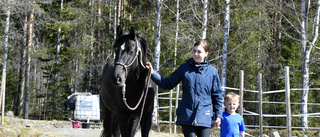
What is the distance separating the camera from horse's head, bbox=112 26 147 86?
13.8ft

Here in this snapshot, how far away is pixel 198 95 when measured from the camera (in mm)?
3818

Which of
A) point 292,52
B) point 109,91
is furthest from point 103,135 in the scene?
point 292,52

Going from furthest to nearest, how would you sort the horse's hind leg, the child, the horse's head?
the horse's hind leg < the child < the horse's head

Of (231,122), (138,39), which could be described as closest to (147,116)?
(138,39)

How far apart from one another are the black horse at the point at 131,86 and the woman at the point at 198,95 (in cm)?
55

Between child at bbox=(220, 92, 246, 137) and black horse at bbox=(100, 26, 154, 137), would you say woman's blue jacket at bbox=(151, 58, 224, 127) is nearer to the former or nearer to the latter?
child at bbox=(220, 92, 246, 137)

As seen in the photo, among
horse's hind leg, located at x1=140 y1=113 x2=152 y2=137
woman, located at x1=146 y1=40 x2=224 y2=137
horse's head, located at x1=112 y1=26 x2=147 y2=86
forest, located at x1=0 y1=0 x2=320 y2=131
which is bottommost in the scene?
horse's hind leg, located at x1=140 y1=113 x2=152 y2=137

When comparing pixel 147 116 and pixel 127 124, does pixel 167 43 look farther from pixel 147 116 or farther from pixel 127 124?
pixel 127 124

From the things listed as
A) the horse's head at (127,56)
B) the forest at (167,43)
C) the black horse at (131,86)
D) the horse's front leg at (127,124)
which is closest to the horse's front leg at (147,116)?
the black horse at (131,86)

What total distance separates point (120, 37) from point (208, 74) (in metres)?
1.24

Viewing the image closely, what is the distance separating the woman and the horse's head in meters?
0.45

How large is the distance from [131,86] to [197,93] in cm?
141

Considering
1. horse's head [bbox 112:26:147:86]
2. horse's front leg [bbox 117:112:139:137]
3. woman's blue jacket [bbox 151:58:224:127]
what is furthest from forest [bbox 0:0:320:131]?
woman's blue jacket [bbox 151:58:224:127]

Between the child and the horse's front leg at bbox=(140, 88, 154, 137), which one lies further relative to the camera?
the horse's front leg at bbox=(140, 88, 154, 137)
